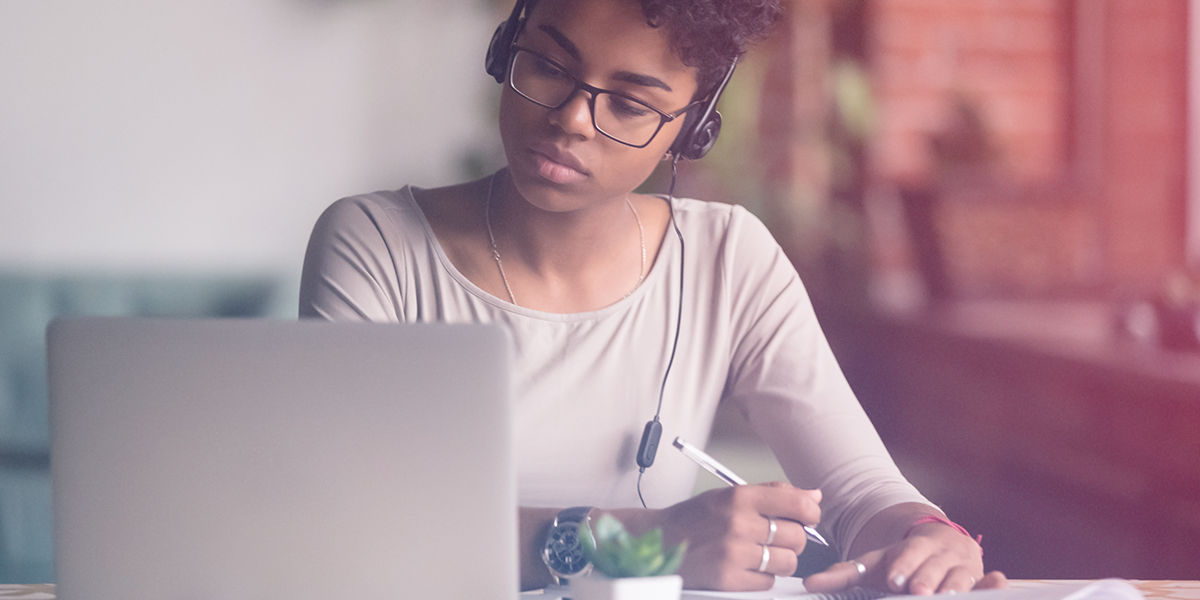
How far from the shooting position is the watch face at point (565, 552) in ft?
3.01

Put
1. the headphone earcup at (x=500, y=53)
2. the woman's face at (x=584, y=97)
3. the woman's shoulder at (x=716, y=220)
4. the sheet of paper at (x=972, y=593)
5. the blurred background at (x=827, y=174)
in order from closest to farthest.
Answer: the sheet of paper at (x=972, y=593) < the woman's face at (x=584, y=97) < the headphone earcup at (x=500, y=53) < the woman's shoulder at (x=716, y=220) < the blurred background at (x=827, y=174)

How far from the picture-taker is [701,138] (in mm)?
1216

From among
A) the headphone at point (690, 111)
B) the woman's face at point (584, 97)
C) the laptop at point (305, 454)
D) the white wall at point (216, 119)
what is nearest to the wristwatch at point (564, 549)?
the laptop at point (305, 454)

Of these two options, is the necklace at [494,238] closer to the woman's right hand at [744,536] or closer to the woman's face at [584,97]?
the woman's face at [584,97]

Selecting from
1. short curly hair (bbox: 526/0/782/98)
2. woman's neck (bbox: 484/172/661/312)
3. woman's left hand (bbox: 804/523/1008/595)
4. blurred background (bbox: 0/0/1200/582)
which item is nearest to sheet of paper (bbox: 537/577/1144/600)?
woman's left hand (bbox: 804/523/1008/595)

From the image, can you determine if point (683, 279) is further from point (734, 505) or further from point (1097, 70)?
point (1097, 70)

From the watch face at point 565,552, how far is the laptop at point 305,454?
0.97ft

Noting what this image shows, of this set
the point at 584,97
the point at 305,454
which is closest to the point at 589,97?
the point at 584,97

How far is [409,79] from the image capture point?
9.85 ft

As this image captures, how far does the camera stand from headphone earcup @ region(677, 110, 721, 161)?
1210mm

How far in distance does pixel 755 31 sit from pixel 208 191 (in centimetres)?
209

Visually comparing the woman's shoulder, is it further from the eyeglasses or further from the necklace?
the eyeglasses

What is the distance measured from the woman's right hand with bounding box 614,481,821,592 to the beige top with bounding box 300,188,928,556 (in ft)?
0.81

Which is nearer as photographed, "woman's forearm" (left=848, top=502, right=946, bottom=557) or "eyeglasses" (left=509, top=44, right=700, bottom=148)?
"woman's forearm" (left=848, top=502, right=946, bottom=557)
